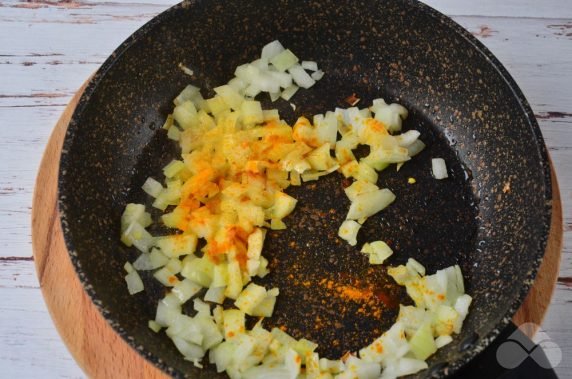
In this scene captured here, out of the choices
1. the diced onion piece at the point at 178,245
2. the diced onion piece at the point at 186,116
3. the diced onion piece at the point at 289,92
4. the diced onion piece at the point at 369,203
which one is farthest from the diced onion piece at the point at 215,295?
the diced onion piece at the point at 289,92

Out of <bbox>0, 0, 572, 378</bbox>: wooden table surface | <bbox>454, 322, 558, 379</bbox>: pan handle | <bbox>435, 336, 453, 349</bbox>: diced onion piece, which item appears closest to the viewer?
<bbox>454, 322, 558, 379</bbox>: pan handle

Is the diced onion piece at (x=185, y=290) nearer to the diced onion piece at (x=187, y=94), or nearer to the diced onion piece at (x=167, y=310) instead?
the diced onion piece at (x=167, y=310)

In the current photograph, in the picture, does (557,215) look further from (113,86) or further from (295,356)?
(113,86)

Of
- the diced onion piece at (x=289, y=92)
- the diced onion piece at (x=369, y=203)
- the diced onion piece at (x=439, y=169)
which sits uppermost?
the diced onion piece at (x=289, y=92)

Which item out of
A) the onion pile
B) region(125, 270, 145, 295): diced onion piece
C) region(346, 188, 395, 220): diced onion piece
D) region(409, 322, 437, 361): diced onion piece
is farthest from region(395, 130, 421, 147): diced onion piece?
region(125, 270, 145, 295): diced onion piece

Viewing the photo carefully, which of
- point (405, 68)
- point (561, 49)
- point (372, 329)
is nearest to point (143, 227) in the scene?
point (372, 329)

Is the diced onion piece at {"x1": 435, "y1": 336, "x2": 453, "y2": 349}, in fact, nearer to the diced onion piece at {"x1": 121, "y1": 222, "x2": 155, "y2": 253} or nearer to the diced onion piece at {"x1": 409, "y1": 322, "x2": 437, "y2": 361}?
the diced onion piece at {"x1": 409, "y1": 322, "x2": 437, "y2": 361}
